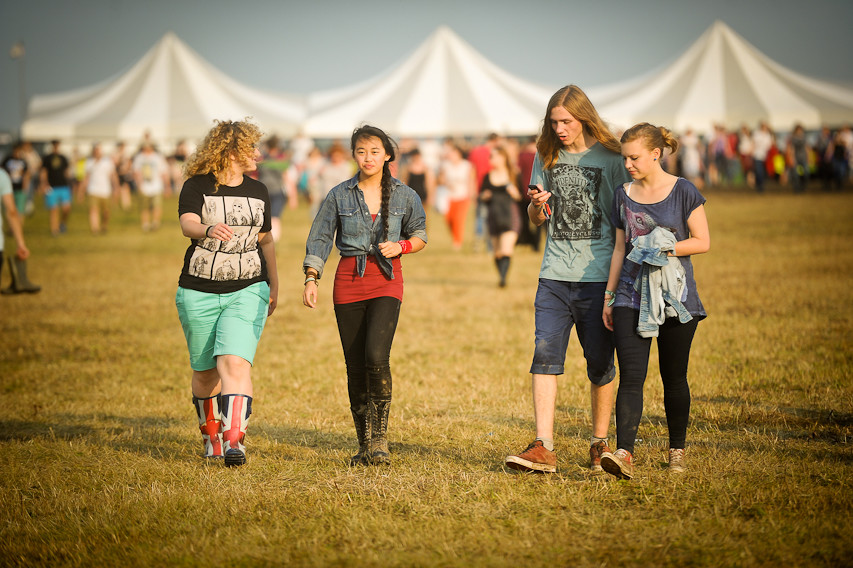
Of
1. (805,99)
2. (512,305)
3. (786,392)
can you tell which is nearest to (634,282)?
(786,392)

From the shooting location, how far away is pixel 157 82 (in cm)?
4556

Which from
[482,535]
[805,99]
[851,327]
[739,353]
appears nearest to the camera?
[482,535]

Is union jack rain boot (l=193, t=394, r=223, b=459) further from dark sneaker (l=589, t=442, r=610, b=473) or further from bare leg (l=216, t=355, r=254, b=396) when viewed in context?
dark sneaker (l=589, t=442, r=610, b=473)

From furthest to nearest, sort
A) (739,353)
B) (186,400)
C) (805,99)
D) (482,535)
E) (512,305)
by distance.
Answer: (805,99) → (512,305) → (739,353) → (186,400) → (482,535)

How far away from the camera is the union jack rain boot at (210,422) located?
5754 mm

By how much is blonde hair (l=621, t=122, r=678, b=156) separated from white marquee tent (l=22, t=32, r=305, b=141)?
39.8 meters

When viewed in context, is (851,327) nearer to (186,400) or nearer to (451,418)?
(451,418)

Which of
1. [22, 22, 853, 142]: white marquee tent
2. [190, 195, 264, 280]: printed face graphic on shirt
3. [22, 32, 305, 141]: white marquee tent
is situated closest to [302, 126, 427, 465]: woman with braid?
[190, 195, 264, 280]: printed face graphic on shirt

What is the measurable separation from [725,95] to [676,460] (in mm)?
39215

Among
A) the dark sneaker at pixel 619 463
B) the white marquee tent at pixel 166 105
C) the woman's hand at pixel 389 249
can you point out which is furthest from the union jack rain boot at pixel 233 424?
the white marquee tent at pixel 166 105

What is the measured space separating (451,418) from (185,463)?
1929mm

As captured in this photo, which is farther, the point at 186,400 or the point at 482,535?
the point at 186,400

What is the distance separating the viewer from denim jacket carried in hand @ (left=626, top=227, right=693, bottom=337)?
4754 millimetres

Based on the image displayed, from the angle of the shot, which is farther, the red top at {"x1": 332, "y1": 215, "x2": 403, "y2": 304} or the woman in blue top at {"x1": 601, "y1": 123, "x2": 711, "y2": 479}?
the red top at {"x1": 332, "y1": 215, "x2": 403, "y2": 304}
